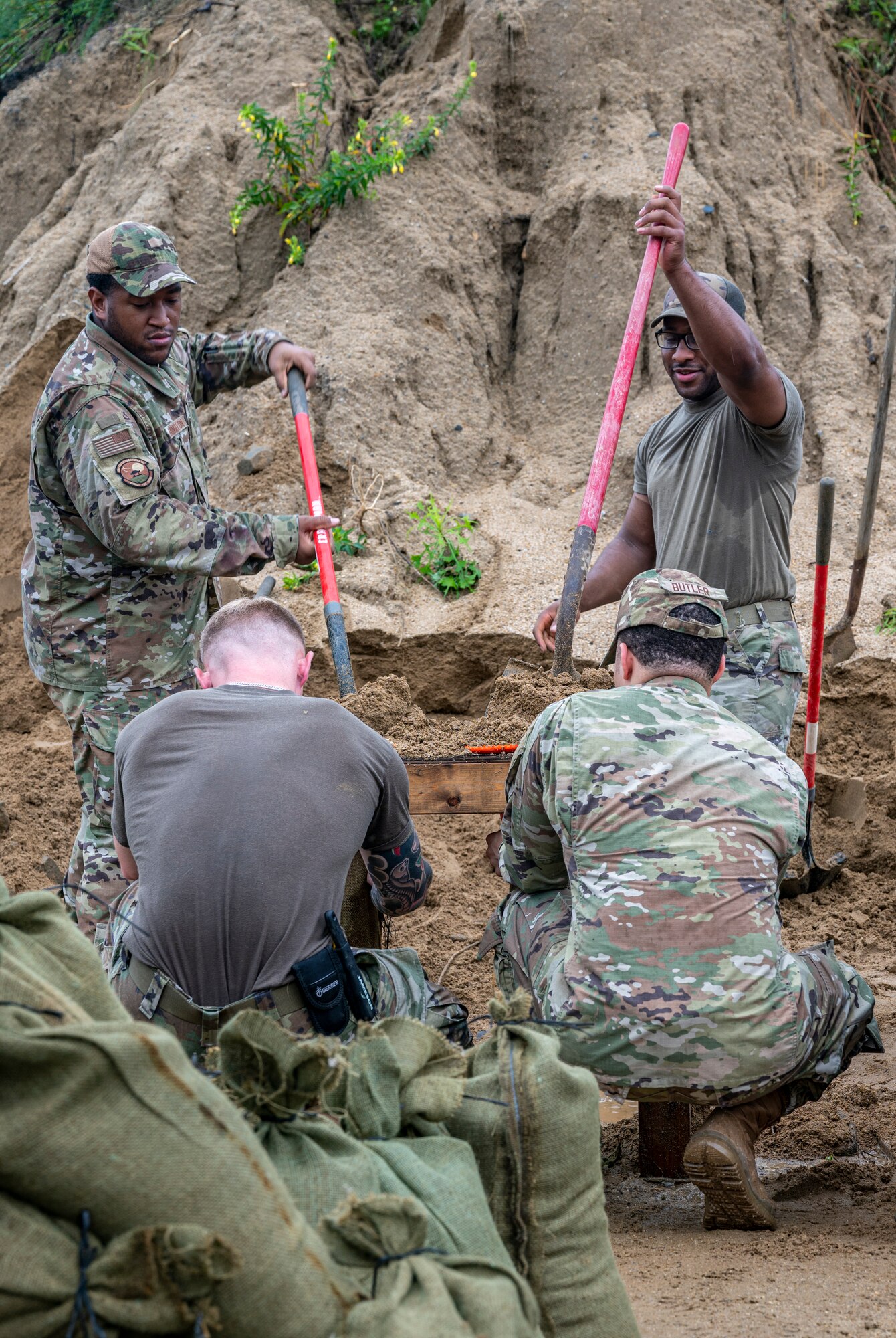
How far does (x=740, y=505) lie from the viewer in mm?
3990

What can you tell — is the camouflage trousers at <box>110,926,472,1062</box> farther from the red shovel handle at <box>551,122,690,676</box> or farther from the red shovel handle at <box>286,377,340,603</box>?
the red shovel handle at <box>286,377,340,603</box>

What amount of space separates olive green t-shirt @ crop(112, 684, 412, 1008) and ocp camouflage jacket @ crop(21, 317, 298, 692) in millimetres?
1204

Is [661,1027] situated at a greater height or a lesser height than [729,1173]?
greater

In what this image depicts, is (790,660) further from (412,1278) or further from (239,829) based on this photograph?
(412,1278)

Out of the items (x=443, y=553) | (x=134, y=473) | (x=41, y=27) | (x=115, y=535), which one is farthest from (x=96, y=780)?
(x=41, y=27)

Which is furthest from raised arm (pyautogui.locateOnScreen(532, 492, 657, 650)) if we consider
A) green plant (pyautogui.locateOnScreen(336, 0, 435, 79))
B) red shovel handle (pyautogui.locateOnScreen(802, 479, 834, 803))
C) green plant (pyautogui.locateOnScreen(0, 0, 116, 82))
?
green plant (pyautogui.locateOnScreen(0, 0, 116, 82))

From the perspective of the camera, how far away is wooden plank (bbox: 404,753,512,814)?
3.79 m

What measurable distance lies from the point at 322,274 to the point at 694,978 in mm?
5777

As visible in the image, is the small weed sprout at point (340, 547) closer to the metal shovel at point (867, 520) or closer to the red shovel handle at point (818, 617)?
the metal shovel at point (867, 520)

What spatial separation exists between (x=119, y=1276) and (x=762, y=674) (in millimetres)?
3055

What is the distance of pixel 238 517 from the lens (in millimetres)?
3912

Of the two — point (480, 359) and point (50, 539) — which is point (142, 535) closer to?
point (50, 539)

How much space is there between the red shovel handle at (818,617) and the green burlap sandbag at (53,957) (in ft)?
10.0

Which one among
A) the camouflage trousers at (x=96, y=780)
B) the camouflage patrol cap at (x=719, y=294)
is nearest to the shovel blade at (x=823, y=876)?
the camouflage patrol cap at (x=719, y=294)
